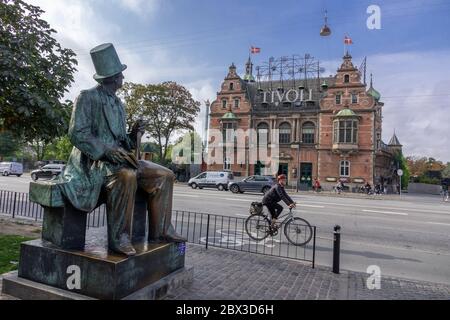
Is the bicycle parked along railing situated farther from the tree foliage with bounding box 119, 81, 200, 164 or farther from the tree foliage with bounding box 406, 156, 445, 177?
the tree foliage with bounding box 406, 156, 445, 177

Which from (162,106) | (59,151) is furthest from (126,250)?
(59,151)

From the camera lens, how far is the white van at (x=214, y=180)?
29.8m

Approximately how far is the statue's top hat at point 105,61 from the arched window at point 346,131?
36697 mm

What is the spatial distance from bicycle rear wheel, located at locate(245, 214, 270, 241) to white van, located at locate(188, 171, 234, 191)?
2081 cm

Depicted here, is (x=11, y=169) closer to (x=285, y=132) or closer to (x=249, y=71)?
(x=285, y=132)

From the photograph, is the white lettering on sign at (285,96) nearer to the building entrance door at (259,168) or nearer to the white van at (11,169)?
the building entrance door at (259,168)

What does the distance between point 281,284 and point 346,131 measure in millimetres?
35482

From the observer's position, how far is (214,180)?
3027 centimetres

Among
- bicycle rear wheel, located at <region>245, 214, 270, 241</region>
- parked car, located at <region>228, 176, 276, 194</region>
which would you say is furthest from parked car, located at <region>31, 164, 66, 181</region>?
parked car, located at <region>228, 176, 276, 194</region>

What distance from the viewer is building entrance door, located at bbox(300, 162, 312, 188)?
39.5 metres

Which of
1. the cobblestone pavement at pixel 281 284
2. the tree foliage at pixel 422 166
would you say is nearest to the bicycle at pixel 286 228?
the cobblestone pavement at pixel 281 284

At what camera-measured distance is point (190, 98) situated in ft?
129
